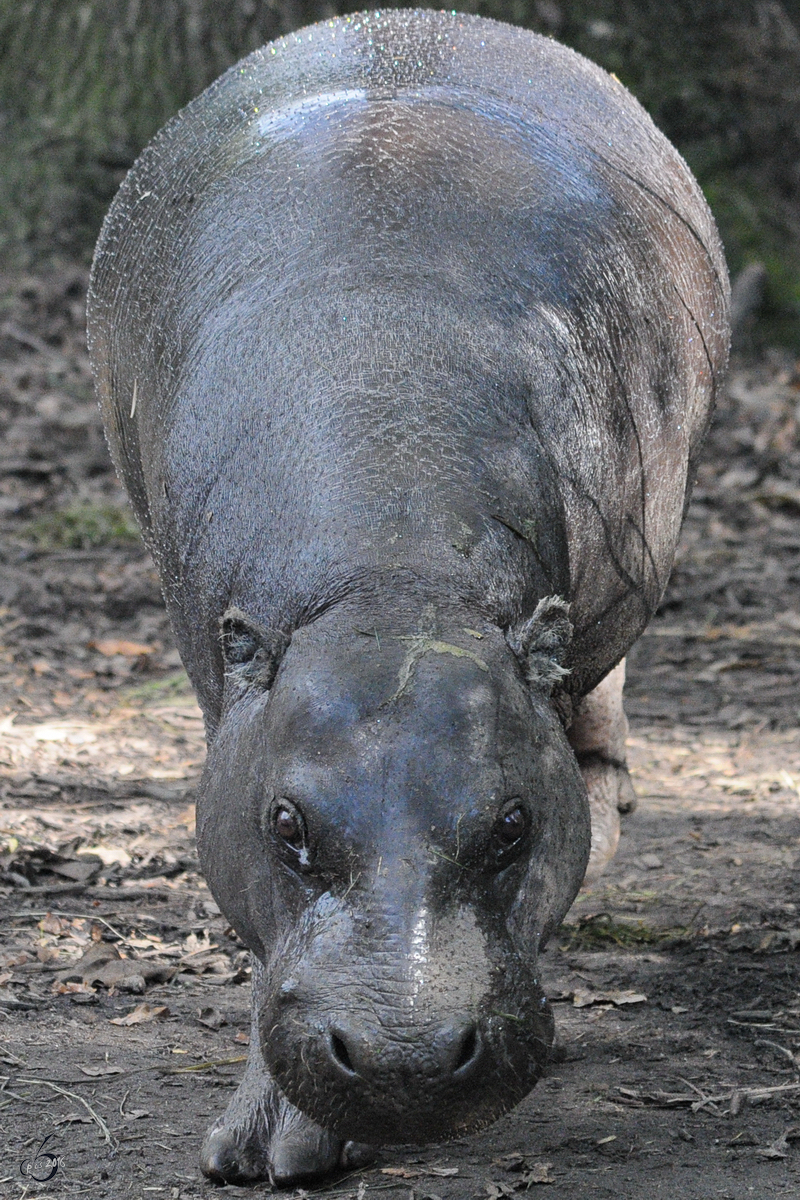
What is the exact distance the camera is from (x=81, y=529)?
33.4ft

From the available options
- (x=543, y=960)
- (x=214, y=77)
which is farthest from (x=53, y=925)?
(x=214, y=77)

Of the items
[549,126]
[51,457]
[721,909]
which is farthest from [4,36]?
[721,909]

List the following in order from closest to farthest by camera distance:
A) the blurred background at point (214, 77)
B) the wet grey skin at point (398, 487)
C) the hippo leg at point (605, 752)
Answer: the wet grey skin at point (398, 487), the hippo leg at point (605, 752), the blurred background at point (214, 77)

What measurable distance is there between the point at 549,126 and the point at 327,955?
3080 mm

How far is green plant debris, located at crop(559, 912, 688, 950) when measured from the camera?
18.5 ft

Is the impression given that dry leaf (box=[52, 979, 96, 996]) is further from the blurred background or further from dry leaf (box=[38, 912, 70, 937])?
the blurred background

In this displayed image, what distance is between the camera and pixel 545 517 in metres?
4.29

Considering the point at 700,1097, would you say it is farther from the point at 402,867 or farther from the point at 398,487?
the point at 398,487

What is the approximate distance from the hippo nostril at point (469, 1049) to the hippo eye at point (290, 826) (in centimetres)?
52

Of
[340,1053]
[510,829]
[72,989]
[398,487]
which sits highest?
[398,487]

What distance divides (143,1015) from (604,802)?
6.95 ft

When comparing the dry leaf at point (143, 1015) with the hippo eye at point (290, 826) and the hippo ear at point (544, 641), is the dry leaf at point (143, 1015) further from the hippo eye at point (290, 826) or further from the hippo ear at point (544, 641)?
the hippo ear at point (544, 641)

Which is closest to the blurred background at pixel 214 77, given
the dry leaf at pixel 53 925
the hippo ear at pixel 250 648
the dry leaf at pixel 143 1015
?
the dry leaf at pixel 53 925

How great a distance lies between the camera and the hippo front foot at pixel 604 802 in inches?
239
